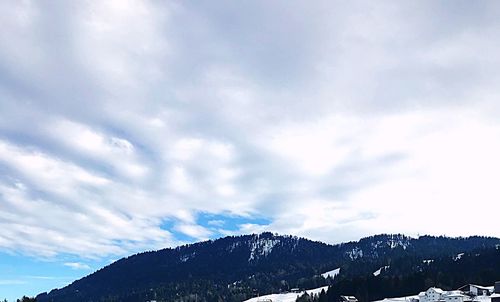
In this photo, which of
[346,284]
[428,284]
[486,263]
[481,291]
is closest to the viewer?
[481,291]

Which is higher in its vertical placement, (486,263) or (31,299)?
(486,263)

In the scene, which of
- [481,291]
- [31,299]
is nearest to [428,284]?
[481,291]

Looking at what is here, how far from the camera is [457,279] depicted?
154 m

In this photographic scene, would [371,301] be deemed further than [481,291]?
Yes

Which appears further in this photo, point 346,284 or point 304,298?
point 304,298

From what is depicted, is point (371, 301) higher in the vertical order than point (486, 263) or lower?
lower

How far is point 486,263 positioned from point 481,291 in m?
55.3

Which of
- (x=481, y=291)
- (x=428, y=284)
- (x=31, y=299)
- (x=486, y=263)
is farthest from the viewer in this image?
(x=486, y=263)

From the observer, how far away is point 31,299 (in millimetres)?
99188

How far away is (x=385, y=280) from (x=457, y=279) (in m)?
21.2

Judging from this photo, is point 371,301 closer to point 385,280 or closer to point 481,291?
point 385,280

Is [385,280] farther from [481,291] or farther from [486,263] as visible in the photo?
[486,263]

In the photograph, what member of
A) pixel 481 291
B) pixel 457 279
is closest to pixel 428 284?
pixel 457 279

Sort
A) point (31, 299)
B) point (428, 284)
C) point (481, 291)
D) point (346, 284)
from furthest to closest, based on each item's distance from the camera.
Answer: point (346, 284), point (428, 284), point (481, 291), point (31, 299)
